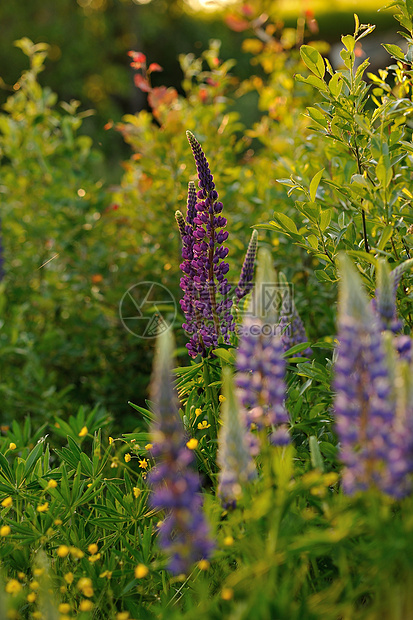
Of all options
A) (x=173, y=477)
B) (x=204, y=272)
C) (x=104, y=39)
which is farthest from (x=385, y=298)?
(x=104, y=39)

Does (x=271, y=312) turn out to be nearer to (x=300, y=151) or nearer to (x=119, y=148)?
(x=300, y=151)

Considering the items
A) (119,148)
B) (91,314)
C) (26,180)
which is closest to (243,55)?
(119,148)

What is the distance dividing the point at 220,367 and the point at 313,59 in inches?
52.5

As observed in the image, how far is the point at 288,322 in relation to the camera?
260 cm

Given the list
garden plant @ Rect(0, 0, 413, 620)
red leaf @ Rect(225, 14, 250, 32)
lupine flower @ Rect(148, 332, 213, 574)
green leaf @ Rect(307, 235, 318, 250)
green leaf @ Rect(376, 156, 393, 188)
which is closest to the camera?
lupine flower @ Rect(148, 332, 213, 574)

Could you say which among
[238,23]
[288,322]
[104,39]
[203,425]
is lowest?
[203,425]

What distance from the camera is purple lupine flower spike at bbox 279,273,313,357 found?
2479 millimetres

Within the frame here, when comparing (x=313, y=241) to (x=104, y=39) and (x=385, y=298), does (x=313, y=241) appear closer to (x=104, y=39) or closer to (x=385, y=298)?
(x=385, y=298)

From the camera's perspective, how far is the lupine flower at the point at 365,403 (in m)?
1.33

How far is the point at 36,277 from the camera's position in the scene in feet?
15.9

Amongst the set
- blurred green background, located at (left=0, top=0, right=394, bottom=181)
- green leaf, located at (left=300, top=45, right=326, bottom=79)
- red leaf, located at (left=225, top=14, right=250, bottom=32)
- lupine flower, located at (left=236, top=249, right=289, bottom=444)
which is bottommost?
lupine flower, located at (left=236, top=249, right=289, bottom=444)

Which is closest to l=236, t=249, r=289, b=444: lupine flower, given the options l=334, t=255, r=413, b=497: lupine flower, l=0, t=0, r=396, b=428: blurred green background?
l=334, t=255, r=413, b=497: lupine flower

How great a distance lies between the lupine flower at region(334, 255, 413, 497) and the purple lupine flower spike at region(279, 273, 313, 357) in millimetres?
991

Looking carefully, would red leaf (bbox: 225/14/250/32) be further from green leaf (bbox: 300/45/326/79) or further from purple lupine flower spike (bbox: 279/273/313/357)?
purple lupine flower spike (bbox: 279/273/313/357)
